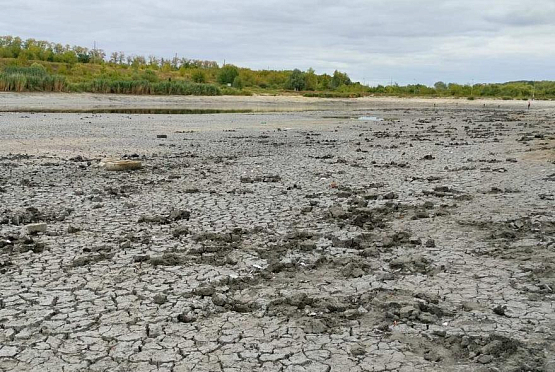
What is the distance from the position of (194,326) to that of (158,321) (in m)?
0.38

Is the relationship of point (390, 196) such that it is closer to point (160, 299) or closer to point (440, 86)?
point (160, 299)

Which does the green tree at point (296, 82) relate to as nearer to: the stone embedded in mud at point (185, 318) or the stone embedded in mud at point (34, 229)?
the stone embedded in mud at point (34, 229)

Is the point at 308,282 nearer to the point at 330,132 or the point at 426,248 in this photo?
the point at 426,248

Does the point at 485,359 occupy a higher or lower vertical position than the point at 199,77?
lower

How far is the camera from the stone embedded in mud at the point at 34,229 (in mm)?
7992

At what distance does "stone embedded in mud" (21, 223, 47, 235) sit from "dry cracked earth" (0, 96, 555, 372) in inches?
3.2

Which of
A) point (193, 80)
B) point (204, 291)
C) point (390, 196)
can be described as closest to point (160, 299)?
point (204, 291)

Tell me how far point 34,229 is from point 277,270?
398cm

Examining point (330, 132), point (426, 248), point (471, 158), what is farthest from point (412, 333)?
point (330, 132)

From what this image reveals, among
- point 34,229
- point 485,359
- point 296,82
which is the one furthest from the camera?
point 296,82

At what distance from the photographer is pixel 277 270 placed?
6.63 meters

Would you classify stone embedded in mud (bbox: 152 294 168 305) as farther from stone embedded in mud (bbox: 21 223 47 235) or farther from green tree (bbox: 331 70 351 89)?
green tree (bbox: 331 70 351 89)

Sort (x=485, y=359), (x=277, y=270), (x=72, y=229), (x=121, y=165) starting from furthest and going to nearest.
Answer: (x=121, y=165), (x=72, y=229), (x=277, y=270), (x=485, y=359)

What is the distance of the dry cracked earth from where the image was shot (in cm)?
454
